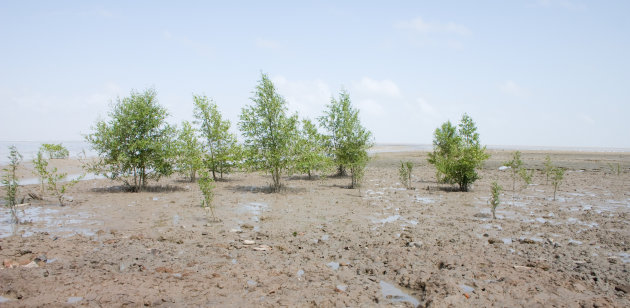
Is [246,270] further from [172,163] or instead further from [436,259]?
[172,163]

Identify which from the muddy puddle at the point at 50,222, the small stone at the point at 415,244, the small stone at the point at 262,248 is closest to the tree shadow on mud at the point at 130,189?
the muddy puddle at the point at 50,222

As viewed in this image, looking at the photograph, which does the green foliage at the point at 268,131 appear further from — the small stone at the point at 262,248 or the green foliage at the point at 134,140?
the small stone at the point at 262,248

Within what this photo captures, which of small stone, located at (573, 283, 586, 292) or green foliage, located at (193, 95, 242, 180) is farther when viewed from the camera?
green foliage, located at (193, 95, 242, 180)

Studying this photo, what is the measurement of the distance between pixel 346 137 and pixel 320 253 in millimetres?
13802

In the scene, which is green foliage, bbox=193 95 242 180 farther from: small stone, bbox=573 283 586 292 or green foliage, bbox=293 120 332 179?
small stone, bbox=573 283 586 292

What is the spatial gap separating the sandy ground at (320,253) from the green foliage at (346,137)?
19.5 feet

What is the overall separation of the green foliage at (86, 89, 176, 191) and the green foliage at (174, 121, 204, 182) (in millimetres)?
580

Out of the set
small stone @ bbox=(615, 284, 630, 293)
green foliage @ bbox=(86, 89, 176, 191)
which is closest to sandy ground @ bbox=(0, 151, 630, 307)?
small stone @ bbox=(615, 284, 630, 293)

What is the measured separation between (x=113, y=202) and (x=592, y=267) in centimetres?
1465

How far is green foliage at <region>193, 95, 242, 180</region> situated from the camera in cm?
1994

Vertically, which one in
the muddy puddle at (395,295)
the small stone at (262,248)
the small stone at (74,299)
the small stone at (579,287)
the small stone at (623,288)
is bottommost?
the small stone at (623,288)

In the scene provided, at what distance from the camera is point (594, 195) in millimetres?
14820

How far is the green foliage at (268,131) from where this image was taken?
16.4 meters

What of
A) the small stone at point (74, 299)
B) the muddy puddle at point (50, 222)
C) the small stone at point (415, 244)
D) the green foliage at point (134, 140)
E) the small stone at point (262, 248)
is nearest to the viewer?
the small stone at point (74, 299)
